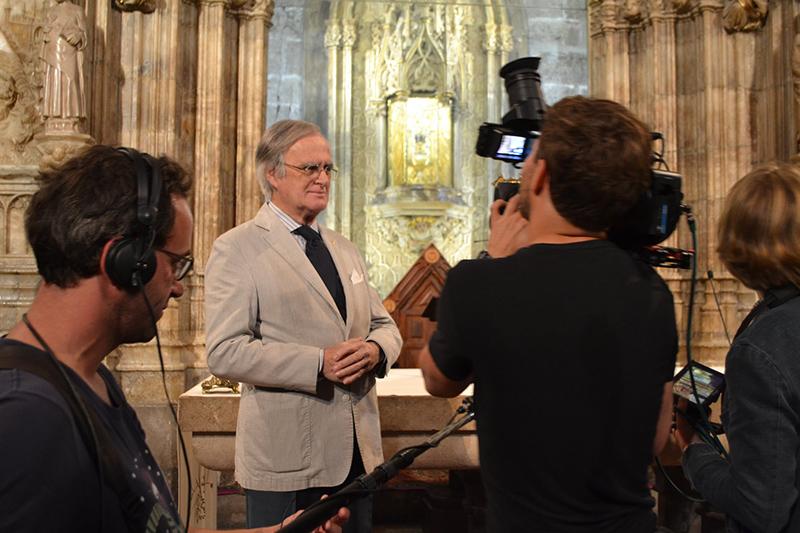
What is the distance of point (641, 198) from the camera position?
1.41 meters

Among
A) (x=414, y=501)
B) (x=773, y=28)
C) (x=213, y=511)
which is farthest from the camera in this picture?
(x=773, y=28)

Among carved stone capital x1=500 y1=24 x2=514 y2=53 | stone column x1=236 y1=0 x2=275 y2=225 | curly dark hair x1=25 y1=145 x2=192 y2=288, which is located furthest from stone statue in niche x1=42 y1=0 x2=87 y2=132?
carved stone capital x1=500 y1=24 x2=514 y2=53

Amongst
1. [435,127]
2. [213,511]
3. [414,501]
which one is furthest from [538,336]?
[435,127]

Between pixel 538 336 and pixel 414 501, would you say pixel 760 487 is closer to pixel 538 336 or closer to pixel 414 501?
pixel 538 336

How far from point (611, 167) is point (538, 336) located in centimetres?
29

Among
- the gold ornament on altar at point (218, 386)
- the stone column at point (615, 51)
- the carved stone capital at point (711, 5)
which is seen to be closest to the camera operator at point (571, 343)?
the gold ornament on altar at point (218, 386)

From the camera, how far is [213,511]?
144 inches

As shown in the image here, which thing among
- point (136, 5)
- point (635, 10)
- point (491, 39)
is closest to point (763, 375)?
point (136, 5)

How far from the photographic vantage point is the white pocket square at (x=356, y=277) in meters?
2.53

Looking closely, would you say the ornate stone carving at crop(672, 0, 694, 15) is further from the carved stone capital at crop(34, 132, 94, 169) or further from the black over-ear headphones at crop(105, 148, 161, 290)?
the black over-ear headphones at crop(105, 148, 161, 290)

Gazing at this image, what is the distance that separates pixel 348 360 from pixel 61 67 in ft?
15.2

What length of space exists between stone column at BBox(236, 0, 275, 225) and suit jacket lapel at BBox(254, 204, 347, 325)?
18.2ft

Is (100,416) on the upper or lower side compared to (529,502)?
upper

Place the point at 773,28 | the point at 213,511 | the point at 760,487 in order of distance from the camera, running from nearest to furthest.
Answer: the point at 760,487, the point at 213,511, the point at 773,28
